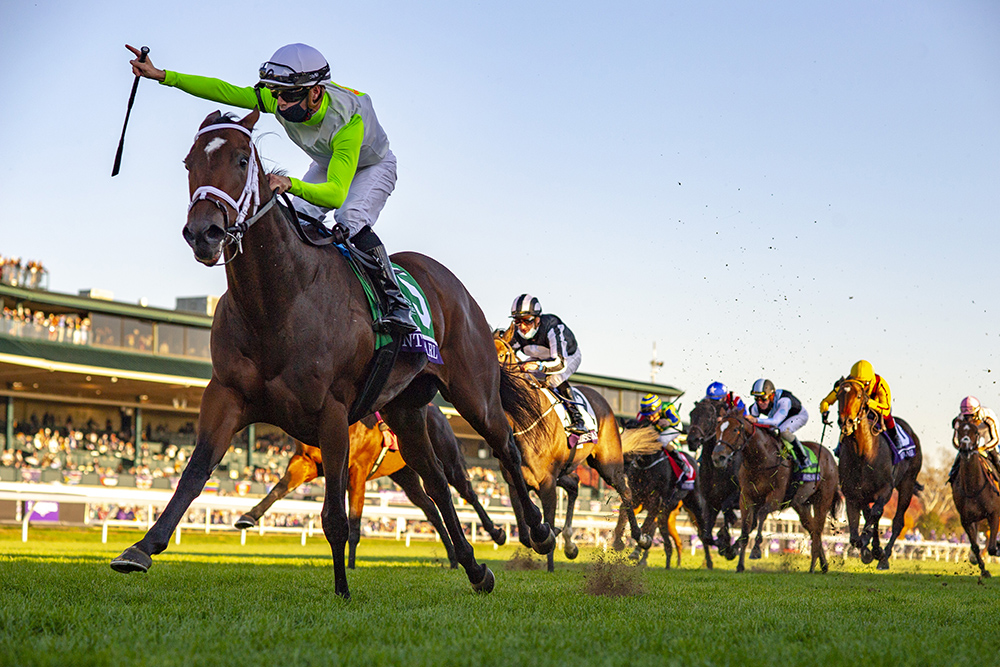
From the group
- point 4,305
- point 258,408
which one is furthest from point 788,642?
point 4,305

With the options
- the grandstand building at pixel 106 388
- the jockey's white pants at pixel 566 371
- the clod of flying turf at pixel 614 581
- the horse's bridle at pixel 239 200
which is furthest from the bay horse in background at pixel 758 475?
the grandstand building at pixel 106 388

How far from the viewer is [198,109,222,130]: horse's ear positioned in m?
4.78

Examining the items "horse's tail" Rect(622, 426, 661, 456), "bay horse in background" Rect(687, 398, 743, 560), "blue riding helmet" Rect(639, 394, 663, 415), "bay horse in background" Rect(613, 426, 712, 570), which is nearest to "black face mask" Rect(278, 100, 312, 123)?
"bay horse in background" Rect(687, 398, 743, 560)

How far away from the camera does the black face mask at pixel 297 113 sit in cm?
539

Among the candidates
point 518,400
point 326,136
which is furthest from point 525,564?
point 326,136

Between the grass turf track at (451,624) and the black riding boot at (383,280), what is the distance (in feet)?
4.53

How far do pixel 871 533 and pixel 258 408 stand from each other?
9.50m

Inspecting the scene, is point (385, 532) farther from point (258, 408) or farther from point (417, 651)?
point (417, 651)

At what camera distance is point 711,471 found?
13688 millimetres

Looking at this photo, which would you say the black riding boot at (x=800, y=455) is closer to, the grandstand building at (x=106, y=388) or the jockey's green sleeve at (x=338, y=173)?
the jockey's green sleeve at (x=338, y=173)

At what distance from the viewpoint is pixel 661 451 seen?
14.2m

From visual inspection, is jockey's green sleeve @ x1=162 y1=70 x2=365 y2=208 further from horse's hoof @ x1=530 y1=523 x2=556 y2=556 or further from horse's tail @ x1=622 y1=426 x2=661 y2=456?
horse's tail @ x1=622 y1=426 x2=661 y2=456

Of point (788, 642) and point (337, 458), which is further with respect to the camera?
point (337, 458)

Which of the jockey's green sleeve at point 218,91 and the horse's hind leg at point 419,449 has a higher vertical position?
the jockey's green sleeve at point 218,91
